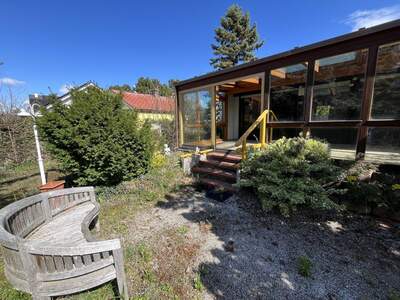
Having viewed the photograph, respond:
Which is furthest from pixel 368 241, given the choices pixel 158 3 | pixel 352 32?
pixel 158 3

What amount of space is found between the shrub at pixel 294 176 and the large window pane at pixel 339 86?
1.22m

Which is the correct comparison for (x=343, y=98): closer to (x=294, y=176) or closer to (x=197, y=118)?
(x=294, y=176)

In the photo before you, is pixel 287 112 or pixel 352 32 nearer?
pixel 352 32

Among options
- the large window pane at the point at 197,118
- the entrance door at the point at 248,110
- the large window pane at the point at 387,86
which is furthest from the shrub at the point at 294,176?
the entrance door at the point at 248,110

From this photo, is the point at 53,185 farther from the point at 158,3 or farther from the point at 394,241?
the point at 158,3

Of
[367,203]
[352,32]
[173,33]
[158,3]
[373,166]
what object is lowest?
[367,203]

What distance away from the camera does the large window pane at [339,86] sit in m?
4.19

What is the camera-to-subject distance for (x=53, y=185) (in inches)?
182

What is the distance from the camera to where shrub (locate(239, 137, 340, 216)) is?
3.27m

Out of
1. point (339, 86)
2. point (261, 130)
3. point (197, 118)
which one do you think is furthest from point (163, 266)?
point (197, 118)

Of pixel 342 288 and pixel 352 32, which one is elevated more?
pixel 352 32

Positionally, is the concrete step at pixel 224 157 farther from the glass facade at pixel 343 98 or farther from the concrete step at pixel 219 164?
the glass facade at pixel 343 98

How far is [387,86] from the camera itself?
155 inches

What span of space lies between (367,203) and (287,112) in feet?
9.27
